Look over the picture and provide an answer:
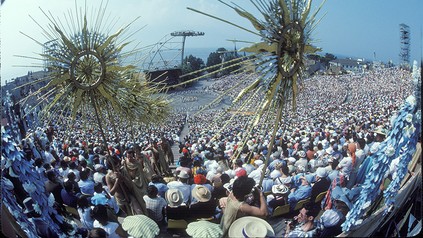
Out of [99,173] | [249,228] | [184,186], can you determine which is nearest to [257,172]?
[184,186]

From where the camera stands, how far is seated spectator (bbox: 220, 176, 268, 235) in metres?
3.41

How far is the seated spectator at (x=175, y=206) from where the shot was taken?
3.94 m

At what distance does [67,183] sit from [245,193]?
2238 millimetres

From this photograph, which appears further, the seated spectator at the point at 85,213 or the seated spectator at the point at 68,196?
the seated spectator at the point at 68,196

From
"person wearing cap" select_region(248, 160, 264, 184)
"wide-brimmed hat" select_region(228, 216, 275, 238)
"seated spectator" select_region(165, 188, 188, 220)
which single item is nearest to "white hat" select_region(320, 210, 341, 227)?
"wide-brimmed hat" select_region(228, 216, 275, 238)

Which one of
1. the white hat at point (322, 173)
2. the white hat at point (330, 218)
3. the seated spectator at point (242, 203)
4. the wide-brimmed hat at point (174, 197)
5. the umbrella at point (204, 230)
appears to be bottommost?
the white hat at point (330, 218)

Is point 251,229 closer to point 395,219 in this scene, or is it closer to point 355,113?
point 395,219

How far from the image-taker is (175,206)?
13.3 feet

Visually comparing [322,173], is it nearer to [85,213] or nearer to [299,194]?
[299,194]

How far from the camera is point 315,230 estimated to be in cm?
361

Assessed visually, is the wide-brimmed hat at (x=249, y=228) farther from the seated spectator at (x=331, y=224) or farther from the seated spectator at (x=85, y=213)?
the seated spectator at (x=85, y=213)

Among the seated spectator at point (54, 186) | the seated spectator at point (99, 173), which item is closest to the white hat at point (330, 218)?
the seated spectator at point (54, 186)

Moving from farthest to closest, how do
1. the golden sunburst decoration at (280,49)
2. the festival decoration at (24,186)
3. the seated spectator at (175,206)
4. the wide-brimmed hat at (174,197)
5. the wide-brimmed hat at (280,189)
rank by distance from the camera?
the wide-brimmed hat at (280,189), the wide-brimmed hat at (174,197), the seated spectator at (175,206), the festival decoration at (24,186), the golden sunburst decoration at (280,49)

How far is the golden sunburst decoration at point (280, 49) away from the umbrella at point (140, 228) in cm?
138
